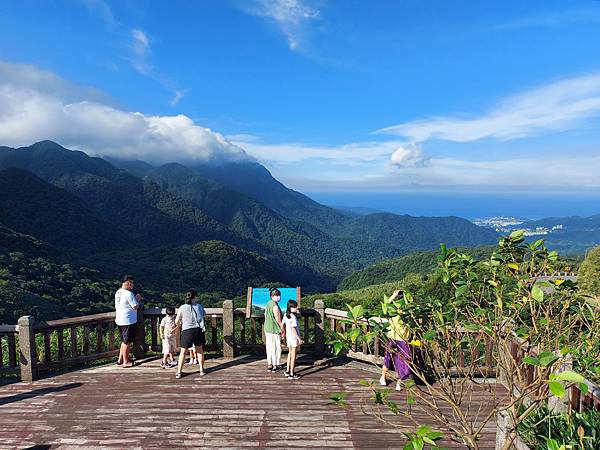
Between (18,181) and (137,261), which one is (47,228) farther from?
(137,261)

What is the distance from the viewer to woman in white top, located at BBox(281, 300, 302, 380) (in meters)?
5.96

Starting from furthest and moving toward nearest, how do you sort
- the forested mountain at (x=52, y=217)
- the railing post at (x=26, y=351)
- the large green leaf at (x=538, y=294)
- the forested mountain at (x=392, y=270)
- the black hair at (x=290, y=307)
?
the forested mountain at (x=52, y=217)
the forested mountain at (x=392, y=270)
the black hair at (x=290, y=307)
the railing post at (x=26, y=351)
the large green leaf at (x=538, y=294)

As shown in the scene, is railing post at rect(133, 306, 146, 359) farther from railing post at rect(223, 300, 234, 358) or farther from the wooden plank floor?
railing post at rect(223, 300, 234, 358)

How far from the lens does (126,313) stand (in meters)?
6.43

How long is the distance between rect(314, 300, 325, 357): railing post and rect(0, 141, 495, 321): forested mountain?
2734 cm

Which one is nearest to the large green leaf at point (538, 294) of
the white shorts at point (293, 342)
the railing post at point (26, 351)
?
the white shorts at point (293, 342)

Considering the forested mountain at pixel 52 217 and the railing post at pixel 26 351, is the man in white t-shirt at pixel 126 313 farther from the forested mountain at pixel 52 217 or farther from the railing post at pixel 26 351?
the forested mountain at pixel 52 217

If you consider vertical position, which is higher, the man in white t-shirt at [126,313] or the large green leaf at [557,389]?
the large green leaf at [557,389]

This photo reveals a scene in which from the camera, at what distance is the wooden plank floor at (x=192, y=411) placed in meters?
4.27

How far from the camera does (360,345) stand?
702 cm

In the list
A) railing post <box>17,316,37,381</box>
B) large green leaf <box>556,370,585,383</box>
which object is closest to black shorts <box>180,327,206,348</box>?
railing post <box>17,316,37,381</box>

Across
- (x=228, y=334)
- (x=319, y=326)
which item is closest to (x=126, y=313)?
(x=228, y=334)

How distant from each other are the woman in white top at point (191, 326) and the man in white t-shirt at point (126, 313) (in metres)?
0.92

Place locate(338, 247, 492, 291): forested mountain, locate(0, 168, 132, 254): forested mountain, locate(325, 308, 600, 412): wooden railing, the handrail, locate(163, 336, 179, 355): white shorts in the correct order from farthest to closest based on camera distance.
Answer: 1. locate(0, 168, 132, 254): forested mountain
2. locate(338, 247, 492, 291): forested mountain
3. locate(163, 336, 179, 355): white shorts
4. the handrail
5. locate(325, 308, 600, 412): wooden railing
